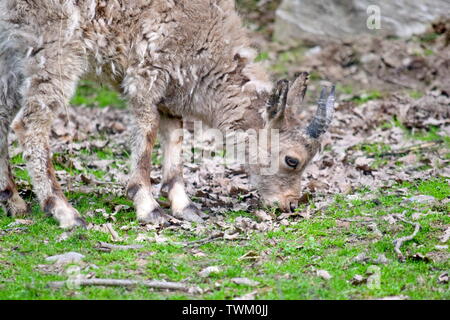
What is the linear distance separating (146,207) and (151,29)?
2.09m

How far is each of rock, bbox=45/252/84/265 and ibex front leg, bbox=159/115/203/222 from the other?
6.21 ft

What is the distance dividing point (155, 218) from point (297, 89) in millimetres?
2377

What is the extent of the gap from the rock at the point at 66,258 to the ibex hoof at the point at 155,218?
140cm

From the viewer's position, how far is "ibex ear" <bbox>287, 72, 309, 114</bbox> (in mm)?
8539

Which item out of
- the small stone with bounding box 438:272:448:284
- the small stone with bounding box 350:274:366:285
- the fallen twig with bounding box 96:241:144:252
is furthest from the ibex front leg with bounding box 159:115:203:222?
the small stone with bounding box 438:272:448:284

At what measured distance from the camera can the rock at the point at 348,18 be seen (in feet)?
48.7

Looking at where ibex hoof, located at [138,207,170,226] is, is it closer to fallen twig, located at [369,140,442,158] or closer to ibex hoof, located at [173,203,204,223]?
ibex hoof, located at [173,203,204,223]

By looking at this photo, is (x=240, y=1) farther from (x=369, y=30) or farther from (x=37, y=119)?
(x=37, y=119)

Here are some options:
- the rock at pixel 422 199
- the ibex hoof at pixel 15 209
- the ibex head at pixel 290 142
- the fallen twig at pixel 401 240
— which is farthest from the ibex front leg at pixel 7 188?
the rock at pixel 422 199

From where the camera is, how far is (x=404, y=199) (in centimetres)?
828

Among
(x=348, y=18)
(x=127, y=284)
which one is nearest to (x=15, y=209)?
(x=127, y=284)

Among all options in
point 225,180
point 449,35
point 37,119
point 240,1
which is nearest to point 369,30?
point 449,35

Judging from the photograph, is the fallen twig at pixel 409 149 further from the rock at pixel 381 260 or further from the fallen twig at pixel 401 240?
the rock at pixel 381 260

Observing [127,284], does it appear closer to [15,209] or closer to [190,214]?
[190,214]
